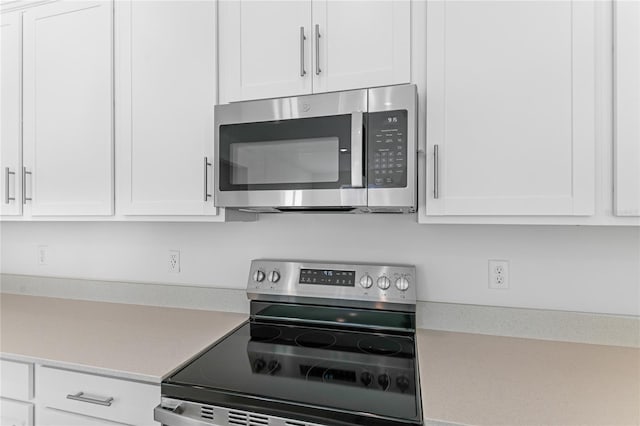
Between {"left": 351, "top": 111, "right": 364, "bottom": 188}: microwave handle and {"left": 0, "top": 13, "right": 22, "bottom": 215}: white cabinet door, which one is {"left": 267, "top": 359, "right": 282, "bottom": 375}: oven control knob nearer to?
{"left": 351, "top": 111, "right": 364, "bottom": 188}: microwave handle

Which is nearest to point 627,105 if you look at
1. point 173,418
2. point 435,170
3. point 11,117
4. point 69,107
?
point 435,170

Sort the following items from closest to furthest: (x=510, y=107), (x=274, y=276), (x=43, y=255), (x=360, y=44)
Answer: (x=510, y=107) → (x=360, y=44) → (x=274, y=276) → (x=43, y=255)

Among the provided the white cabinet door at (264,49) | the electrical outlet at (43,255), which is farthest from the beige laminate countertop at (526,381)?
the electrical outlet at (43,255)

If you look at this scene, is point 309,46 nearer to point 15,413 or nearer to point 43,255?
point 15,413

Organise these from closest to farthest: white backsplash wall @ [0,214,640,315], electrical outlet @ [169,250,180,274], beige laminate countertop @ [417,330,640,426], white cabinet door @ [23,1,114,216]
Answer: beige laminate countertop @ [417,330,640,426]
white backsplash wall @ [0,214,640,315]
white cabinet door @ [23,1,114,216]
electrical outlet @ [169,250,180,274]

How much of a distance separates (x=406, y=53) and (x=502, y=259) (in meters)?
0.85

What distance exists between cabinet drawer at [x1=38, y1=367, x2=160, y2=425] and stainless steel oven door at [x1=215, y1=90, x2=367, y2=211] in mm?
653

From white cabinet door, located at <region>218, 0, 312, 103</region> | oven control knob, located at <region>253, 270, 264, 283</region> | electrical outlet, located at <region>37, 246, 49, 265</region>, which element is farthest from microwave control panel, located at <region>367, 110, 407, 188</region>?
electrical outlet, located at <region>37, 246, 49, 265</region>

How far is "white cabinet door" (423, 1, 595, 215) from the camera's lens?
1.01 metres

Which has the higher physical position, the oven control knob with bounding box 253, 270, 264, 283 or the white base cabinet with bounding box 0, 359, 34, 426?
the oven control knob with bounding box 253, 270, 264, 283

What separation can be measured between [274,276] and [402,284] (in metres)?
0.55

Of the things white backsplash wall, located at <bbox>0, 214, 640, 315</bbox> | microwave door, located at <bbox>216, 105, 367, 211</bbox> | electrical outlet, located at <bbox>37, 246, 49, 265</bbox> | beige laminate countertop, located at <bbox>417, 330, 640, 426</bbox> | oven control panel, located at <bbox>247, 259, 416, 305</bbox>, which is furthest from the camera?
electrical outlet, located at <bbox>37, 246, 49, 265</bbox>

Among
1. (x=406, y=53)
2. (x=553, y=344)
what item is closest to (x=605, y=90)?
(x=406, y=53)

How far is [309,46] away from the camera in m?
1.24
